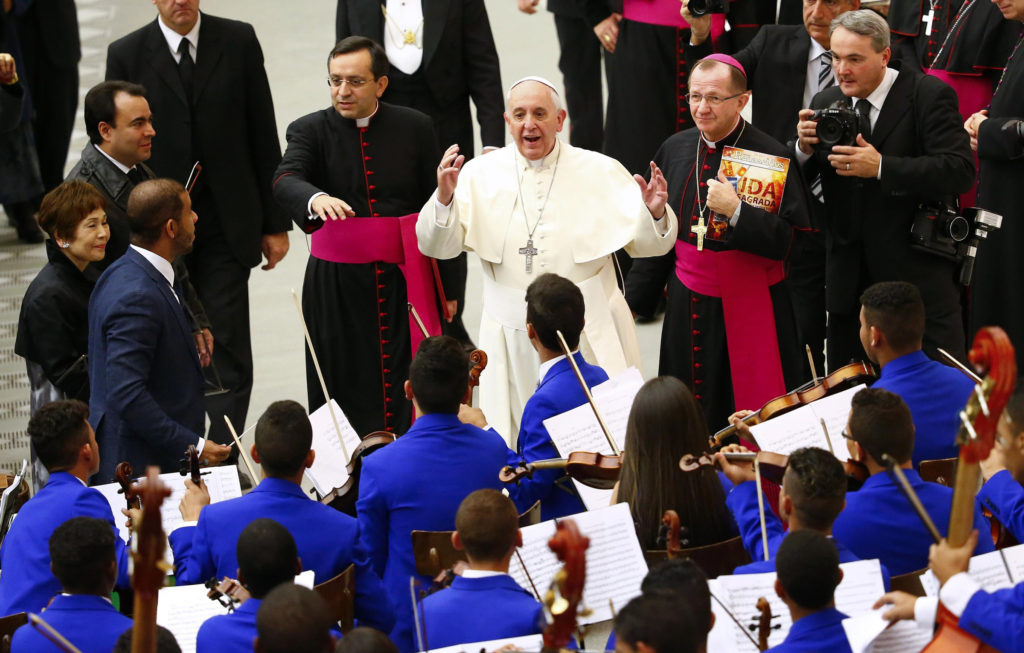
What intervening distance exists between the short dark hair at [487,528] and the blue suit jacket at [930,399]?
53.0 inches

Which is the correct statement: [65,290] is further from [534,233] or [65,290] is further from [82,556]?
[82,556]

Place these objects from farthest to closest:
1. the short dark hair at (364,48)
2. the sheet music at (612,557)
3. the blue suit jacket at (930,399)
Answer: the short dark hair at (364,48)
the blue suit jacket at (930,399)
the sheet music at (612,557)

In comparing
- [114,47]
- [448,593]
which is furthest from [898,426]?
[114,47]

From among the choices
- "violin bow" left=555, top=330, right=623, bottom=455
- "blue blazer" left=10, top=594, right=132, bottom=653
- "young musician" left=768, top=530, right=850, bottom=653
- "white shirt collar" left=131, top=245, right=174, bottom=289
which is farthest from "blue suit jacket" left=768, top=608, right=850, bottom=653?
"white shirt collar" left=131, top=245, right=174, bottom=289

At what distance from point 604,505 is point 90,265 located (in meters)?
2.20

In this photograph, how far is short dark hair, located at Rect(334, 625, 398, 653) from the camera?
2707 millimetres

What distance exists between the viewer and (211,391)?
547 cm

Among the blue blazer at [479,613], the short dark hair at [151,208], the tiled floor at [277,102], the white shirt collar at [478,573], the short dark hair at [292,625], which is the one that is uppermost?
the short dark hair at [151,208]

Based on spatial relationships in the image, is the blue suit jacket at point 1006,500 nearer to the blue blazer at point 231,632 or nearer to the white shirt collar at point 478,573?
the white shirt collar at point 478,573

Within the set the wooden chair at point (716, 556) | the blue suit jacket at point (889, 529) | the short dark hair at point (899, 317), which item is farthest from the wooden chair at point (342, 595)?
the short dark hair at point (899, 317)

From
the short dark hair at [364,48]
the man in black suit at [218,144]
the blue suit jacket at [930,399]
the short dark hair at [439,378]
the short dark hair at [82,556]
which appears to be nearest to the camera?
the short dark hair at [82,556]

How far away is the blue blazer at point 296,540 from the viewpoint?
11.8ft

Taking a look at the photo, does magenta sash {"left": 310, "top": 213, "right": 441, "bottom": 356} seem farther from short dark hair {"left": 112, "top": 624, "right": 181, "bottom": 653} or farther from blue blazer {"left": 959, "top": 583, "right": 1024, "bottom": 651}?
blue blazer {"left": 959, "top": 583, "right": 1024, "bottom": 651}

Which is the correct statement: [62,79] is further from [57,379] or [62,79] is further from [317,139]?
[57,379]
